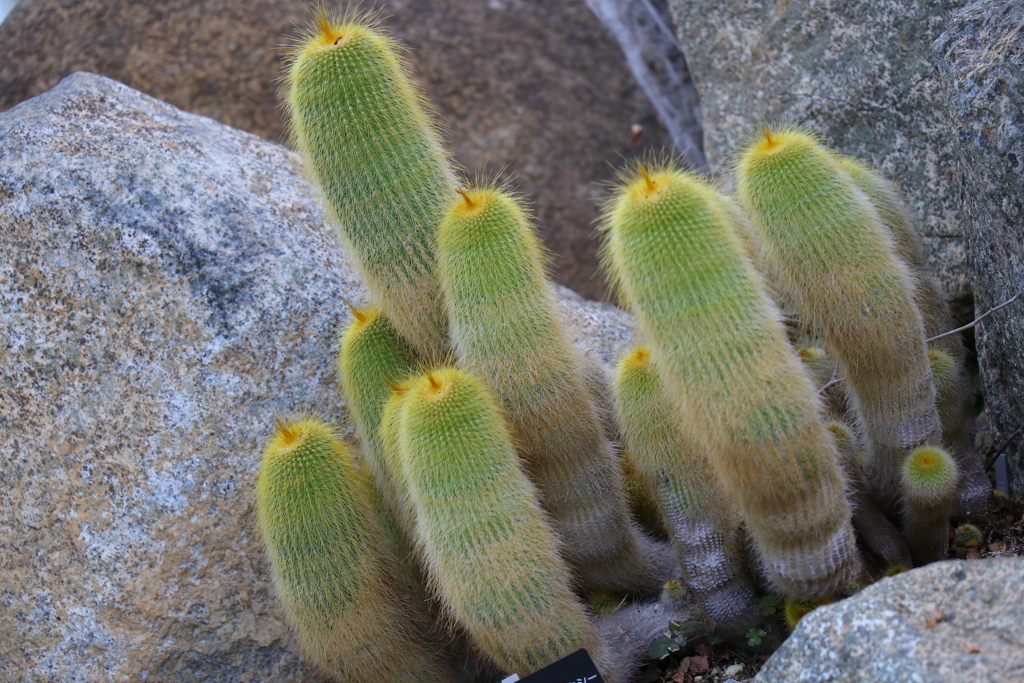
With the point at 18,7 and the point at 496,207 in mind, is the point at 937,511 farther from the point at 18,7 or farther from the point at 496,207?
the point at 18,7

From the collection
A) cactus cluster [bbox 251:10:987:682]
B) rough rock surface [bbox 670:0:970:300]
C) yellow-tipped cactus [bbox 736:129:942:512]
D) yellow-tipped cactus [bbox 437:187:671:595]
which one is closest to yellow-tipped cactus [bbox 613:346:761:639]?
cactus cluster [bbox 251:10:987:682]

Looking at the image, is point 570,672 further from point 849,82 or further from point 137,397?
point 849,82

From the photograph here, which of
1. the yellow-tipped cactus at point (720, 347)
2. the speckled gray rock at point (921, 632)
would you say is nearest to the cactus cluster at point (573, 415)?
the yellow-tipped cactus at point (720, 347)

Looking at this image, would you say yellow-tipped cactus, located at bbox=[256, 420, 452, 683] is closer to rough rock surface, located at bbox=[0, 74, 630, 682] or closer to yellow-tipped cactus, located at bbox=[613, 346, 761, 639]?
rough rock surface, located at bbox=[0, 74, 630, 682]

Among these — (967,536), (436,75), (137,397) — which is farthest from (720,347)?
(436,75)

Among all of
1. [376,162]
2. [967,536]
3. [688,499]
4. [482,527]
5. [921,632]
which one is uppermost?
[376,162]

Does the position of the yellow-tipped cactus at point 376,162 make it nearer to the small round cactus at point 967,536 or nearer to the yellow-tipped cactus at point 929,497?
the yellow-tipped cactus at point 929,497

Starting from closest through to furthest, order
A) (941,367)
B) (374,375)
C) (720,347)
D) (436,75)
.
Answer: (720,347)
(374,375)
(941,367)
(436,75)
